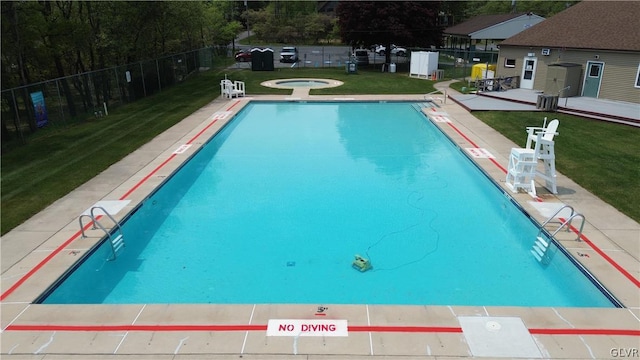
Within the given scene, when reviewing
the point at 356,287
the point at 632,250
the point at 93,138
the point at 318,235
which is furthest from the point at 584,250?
the point at 93,138

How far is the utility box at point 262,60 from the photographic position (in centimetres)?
3538

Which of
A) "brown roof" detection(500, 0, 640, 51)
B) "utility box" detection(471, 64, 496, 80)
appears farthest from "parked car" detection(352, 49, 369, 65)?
"brown roof" detection(500, 0, 640, 51)

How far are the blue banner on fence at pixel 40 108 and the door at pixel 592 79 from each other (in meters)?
24.8

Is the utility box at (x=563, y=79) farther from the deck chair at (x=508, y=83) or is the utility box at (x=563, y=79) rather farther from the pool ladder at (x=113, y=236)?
the pool ladder at (x=113, y=236)

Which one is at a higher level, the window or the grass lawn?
the window

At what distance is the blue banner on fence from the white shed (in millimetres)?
24108

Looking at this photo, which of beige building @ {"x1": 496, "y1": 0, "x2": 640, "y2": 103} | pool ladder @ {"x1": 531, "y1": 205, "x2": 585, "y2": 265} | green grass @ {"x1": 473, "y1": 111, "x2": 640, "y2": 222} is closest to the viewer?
pool ladder @ {"x1": 531, "y1": 205, "x2": 585, "y2": 265}

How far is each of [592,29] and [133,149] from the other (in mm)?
23353

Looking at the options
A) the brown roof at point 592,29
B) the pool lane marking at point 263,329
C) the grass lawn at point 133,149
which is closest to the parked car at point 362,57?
the brown roof at point 592,29

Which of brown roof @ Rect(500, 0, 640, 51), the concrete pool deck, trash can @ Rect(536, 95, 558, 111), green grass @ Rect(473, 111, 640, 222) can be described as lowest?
the concrete pool deck

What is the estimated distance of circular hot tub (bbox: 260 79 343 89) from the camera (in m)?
Result: 29.2

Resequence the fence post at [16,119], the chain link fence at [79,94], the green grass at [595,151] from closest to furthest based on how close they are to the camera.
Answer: the green grass at [595,151] < the fence post at [16,119] < the chain link fence at [79,94]

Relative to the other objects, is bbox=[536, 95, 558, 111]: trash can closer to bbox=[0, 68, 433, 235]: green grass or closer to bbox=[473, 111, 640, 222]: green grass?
bbox=[473, 111, 640, 222]: green grass

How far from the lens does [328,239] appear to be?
9.29 metres
